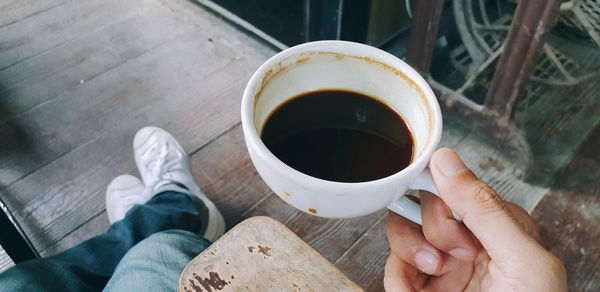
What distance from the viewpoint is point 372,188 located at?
0.45m

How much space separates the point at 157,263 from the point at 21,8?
4.99 ft

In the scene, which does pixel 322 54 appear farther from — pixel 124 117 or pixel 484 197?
pixel 124 117

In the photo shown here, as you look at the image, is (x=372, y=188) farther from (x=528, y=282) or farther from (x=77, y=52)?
(x=77, y=52)

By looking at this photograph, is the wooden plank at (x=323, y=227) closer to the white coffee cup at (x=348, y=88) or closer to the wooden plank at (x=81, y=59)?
the white coffee cup at (x=348, y=88)

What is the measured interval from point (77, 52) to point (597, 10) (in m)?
1.57

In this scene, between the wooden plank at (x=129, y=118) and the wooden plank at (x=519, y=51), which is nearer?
the wooden plank at (x=519, y=51)

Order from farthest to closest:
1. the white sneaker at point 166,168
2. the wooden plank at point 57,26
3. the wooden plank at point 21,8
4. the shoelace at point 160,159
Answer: the wooden plank at point 21,8 → the wooden plank at point 57,26 → the shoelace at point 160,159 → the white sneaker at point 166,168

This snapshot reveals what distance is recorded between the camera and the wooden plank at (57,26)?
5.49ft

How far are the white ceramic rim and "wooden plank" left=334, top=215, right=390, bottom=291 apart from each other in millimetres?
652

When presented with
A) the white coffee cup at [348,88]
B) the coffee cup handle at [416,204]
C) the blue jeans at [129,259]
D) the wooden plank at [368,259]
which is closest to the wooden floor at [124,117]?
the wooden plank at [368,259]

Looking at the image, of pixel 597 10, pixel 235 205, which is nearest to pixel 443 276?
pixel 235 205

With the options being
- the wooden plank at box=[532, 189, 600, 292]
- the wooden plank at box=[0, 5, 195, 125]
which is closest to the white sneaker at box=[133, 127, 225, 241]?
the wooden plank at box=[0, 5, 195, 125]

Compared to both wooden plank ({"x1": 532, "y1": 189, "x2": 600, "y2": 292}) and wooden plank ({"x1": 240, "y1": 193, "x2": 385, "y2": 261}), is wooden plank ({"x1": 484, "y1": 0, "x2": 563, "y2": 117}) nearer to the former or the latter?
wooden plank ({"x1": 532, "y1": 189, "x2": 600, "y2": 292})

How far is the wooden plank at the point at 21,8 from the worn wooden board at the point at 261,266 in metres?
1.66
